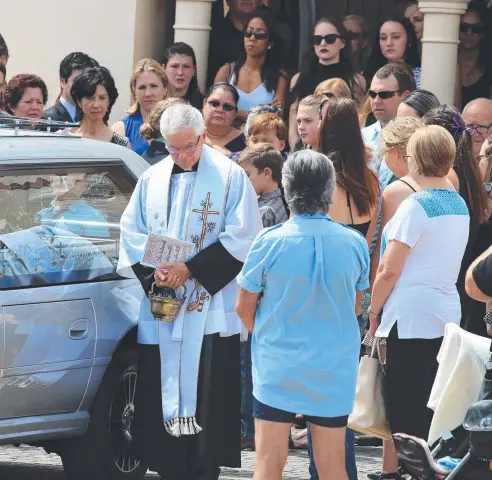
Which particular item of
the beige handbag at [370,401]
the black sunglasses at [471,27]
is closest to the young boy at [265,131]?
the beige handbag at [370,401]

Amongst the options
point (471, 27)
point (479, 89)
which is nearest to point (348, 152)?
point (479, 89)

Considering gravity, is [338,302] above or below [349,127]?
below

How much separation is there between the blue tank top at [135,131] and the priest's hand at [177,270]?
358 centimetres

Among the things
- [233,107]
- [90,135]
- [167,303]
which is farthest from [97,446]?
[233,107]

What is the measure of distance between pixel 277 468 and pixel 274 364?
18.4 inches

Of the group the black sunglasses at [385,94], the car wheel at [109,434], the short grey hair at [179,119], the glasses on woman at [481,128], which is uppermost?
the black sunglasses at [385,94]

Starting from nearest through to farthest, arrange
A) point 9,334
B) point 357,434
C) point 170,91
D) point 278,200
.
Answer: point 9,334 → point 278,200 → point 357,434 → point 170,91

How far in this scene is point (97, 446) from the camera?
824cm

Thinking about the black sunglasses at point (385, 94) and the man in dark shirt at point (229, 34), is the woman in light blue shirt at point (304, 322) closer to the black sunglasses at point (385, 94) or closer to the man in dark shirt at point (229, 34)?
the black sunglasses at point (385, 94)

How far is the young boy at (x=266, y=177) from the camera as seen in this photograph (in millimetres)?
9297

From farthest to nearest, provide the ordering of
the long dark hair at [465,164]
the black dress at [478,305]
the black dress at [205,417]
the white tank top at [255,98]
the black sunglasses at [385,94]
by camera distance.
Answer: the white tank top at [255,98] → the black sunglasses at [385,94] → the black dress at [478,305] → the long dark hair at [465,164] → the black dress at [205,417]

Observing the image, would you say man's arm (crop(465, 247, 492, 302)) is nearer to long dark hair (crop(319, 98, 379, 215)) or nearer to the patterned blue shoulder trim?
the patterned blue shoulder trim

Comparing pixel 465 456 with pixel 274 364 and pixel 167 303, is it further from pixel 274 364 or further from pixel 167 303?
pixel 167 303

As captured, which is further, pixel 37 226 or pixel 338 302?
pixel 37 226
